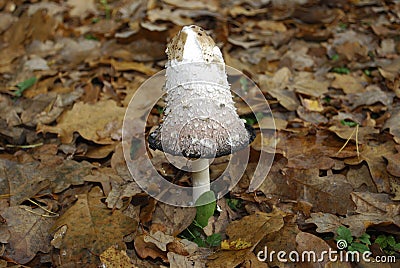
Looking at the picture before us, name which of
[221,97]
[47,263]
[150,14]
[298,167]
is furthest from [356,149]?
[150,14]

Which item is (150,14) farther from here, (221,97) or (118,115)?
(221,97)

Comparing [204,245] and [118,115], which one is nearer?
[204,245]

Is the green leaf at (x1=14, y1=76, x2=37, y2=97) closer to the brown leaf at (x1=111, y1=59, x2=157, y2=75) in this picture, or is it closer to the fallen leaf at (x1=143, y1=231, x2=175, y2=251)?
the brown leaf at (x1=111, y1=59, x2=157, y2=75)

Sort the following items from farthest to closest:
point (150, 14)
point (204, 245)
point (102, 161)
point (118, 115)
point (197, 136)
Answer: point (150, 14), point (118, 115), point (102, 161), point (204, 245), point (197, 136)

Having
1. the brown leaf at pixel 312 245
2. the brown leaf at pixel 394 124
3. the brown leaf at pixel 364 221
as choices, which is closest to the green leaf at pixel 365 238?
the brown leaf at pixel 364 221

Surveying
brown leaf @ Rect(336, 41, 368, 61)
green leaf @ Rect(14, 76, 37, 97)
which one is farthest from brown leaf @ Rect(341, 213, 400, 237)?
green leaf @ Rect(14, 76, 37, 97)

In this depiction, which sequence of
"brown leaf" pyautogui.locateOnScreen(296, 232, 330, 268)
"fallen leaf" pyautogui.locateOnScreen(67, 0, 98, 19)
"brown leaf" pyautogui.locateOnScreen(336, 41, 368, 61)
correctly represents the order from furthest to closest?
"fallen leaf" pyautogui.locateOnScreen(67, 0, 98, 19), "brown leaf" pyautogui.locateOnScreen(336, 41, 368, 61), "brown leaf" pyautogui.locateOnScreen(296, 232, 330, 268)

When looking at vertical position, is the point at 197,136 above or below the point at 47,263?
above
